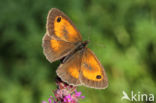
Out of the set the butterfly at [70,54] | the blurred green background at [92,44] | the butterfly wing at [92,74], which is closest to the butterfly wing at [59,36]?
the butterfly at [70,54]

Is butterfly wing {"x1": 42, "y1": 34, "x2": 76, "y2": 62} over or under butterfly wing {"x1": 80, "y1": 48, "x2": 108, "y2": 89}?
over

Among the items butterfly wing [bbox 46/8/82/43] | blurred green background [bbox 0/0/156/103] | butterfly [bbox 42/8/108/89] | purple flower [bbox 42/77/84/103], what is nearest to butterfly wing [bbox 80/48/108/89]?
butterfly [bbox 42/8/108/89]

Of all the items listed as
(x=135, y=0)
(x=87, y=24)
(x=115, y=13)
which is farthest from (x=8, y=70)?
(x=135, y=0)

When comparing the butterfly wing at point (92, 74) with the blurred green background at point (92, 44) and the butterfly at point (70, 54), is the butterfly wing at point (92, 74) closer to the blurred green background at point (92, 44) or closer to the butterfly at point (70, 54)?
the butterfly at point (70, 54)

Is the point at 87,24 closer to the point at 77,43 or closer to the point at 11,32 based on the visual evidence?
the point at 11,32

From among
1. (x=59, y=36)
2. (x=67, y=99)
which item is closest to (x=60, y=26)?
(x=59, y=36)

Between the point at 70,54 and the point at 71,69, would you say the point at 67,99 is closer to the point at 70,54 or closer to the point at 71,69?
the point at 71,69

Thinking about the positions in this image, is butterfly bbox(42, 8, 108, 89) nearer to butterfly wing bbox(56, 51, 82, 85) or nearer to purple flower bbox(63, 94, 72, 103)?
butterfly wing bbox(56, 51, 82, 85)

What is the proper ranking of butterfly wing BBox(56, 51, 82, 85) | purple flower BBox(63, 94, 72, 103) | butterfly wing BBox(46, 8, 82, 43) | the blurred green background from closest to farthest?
butterfly wing BBox(56, 51, 82, 85) < purple flower BBox(63, 94, 72, 103) < butterfly wing BBox(46, 8, 82, 43) < the blurred green background
